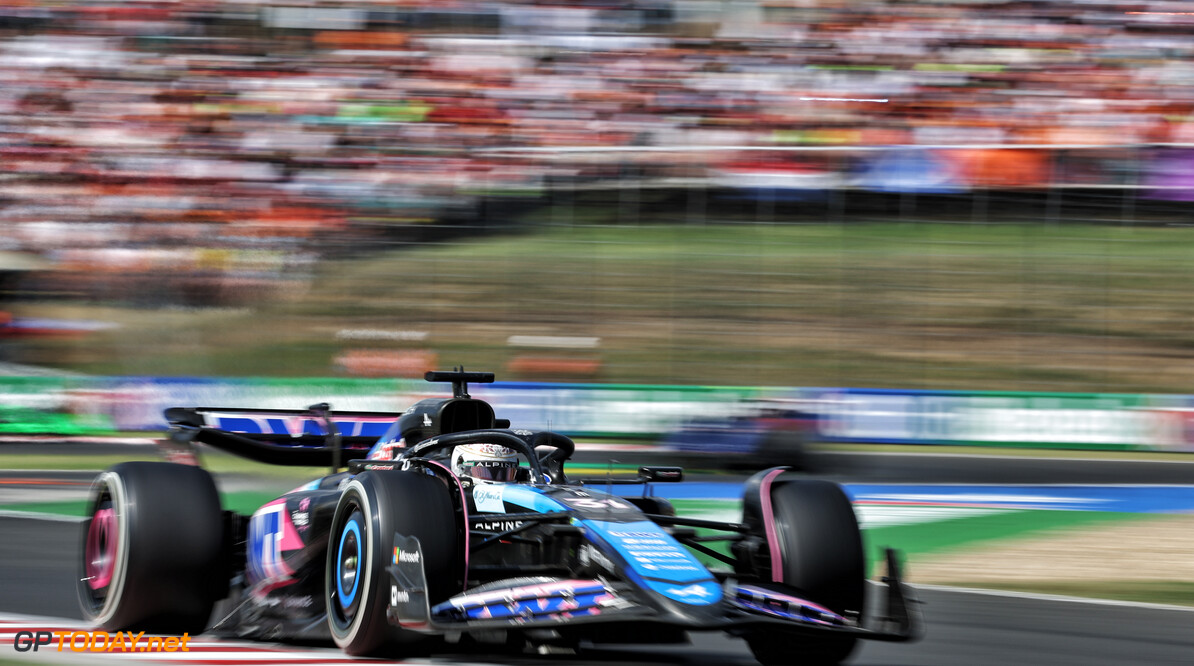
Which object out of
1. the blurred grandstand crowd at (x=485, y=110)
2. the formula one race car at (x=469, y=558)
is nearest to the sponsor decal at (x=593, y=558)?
the formula one race car at (x=469, y=558)

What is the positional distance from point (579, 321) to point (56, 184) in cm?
793

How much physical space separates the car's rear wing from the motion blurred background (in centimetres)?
893

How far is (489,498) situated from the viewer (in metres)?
5.25

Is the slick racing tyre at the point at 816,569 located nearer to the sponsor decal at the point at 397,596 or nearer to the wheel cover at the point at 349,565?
the sponsor decal at the point at 397,596

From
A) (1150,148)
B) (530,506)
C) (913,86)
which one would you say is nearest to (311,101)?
(913,86)

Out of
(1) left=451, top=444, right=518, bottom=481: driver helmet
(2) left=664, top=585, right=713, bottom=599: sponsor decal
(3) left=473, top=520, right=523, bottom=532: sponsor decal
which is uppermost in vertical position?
(1) left=451, top=444, right=518, bottom=481: driver helmet

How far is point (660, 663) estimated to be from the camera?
5.22 metres

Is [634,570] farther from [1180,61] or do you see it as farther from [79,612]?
[1180,61]

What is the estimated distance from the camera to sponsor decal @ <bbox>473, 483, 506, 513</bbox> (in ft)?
17.1

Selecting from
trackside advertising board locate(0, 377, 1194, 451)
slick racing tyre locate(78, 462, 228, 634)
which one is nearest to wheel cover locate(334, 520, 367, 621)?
slick racing tyre locate(78, 462, 228, 634)

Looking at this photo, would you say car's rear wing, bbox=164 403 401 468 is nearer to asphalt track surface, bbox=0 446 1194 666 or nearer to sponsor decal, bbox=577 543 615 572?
asphalt track surface, bbox=0 446 1194 666

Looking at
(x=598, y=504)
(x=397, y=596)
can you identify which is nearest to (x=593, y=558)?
(x=598, y=504)

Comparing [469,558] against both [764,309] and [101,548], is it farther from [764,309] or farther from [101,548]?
[764,309]

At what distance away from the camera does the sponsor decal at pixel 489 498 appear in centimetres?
523
